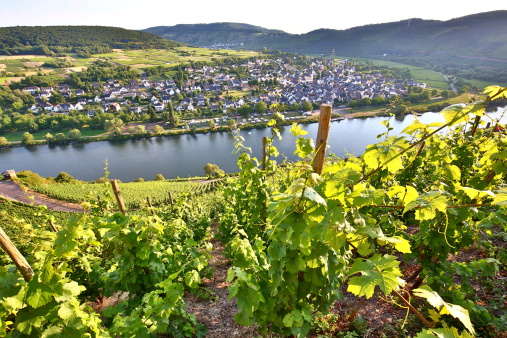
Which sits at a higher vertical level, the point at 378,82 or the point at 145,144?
the point at 378,82

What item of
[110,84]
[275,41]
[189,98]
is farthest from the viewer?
[275,41]

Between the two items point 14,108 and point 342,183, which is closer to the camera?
point 342,183

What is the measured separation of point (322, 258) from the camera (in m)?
1.67

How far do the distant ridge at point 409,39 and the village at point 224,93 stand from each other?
4356 cm

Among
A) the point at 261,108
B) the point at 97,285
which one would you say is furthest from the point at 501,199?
the point at 261,108

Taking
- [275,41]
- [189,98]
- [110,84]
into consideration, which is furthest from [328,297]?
[275,41]

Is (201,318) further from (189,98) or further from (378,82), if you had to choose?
(378,82)

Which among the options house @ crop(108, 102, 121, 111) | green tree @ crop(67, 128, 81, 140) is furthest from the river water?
house @ crop(108, 102, 121, 111)

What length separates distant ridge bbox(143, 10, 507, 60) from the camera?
9573 cm

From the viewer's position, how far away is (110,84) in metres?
85.1

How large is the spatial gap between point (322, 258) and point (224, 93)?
3122 inches

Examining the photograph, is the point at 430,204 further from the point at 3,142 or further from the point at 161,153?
the point at 3,142

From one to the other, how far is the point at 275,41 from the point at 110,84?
130222 mm

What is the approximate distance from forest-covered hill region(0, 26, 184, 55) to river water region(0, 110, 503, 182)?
10168cm
